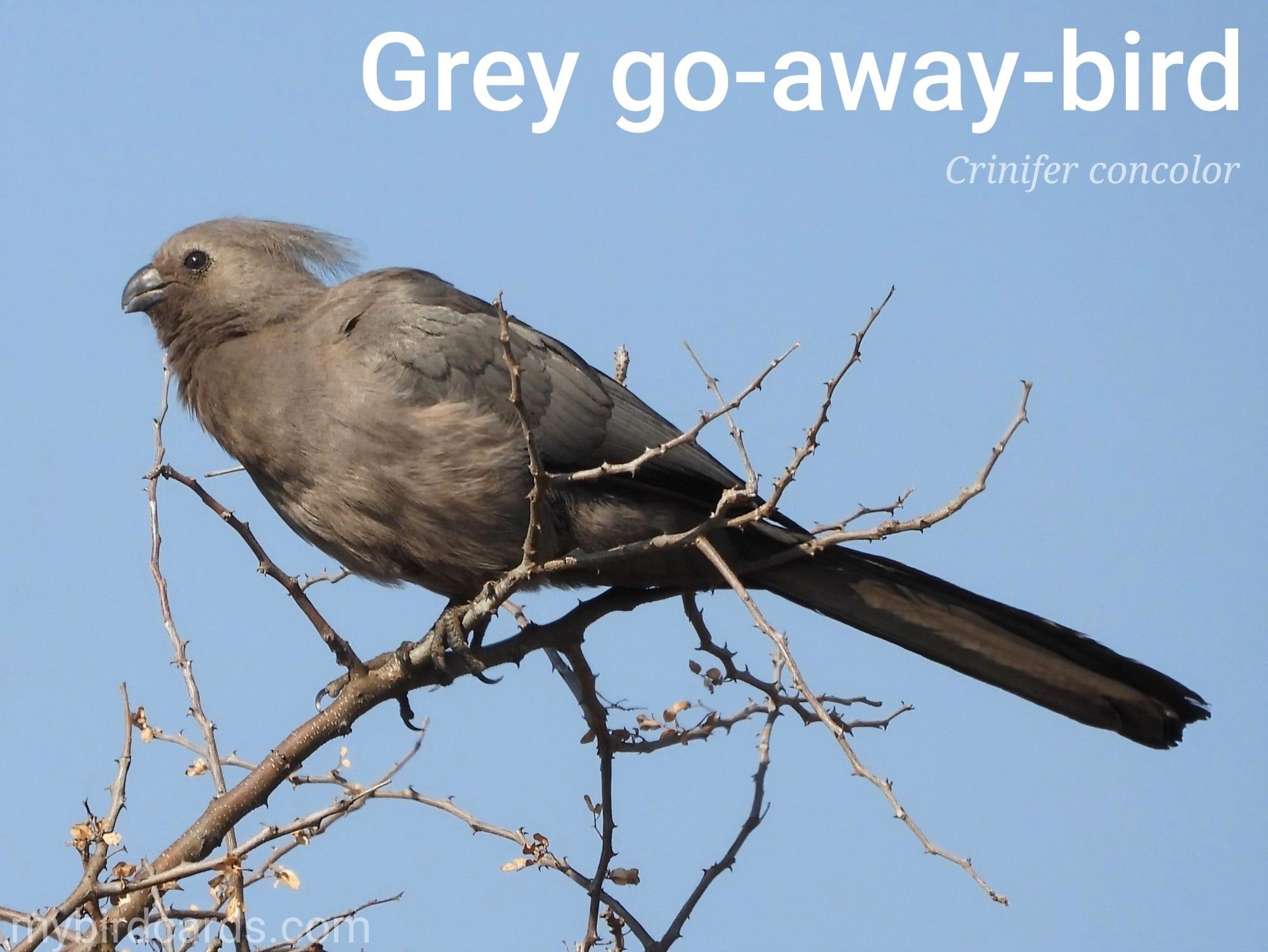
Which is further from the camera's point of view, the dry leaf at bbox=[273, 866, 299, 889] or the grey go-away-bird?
the grey go-away-bird

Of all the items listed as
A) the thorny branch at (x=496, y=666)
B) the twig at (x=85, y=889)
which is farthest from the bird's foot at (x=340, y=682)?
the twig at (x=85, y=889)

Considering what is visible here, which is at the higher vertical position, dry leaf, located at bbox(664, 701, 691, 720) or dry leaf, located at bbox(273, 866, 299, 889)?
dry leaf, located at bbox(664, 701, 691, 720)

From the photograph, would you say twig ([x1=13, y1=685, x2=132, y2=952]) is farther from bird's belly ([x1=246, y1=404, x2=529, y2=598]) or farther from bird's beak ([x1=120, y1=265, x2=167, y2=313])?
bird's beak ([x1=120, y1=265, x2=167, y2=313])

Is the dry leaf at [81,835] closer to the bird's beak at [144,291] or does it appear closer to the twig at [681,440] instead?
the twig at [681,440]

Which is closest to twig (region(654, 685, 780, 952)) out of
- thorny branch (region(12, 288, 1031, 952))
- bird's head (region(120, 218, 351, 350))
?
thorny branch (region(12, 288, 1031, 952))

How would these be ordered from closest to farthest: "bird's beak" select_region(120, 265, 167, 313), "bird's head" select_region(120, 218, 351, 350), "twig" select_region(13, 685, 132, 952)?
"twig" select_region(13, 685, 132, 952), "bird's head" select_region(120, 218, 351, 350), "bird's beak" select_region(120, 265, 167, 313)

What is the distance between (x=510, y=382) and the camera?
5461 mm

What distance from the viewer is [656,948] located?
4.46 m

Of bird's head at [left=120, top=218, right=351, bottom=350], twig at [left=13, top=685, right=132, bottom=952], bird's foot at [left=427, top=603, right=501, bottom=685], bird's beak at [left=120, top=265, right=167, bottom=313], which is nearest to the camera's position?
twig at [left=13, top=685, right=132, bottom=952]

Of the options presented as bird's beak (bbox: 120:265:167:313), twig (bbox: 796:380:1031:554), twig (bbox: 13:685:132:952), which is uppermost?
bird's beak (bbox: 120:265:167:313)

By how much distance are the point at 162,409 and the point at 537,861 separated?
203 cm

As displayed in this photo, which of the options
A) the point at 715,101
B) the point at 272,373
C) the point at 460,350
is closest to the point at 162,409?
the point at 272,373

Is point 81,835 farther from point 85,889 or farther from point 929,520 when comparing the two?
point 929,520

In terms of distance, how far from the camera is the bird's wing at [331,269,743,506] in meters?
5.54
